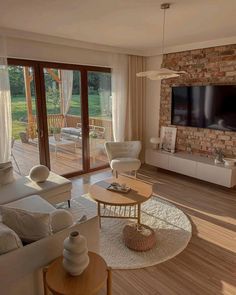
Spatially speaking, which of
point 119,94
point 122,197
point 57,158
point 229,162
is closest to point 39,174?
point 122,197

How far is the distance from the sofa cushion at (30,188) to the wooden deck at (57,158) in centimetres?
95

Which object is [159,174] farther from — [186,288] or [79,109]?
[186,288]

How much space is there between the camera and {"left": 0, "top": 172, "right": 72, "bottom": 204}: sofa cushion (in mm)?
3028

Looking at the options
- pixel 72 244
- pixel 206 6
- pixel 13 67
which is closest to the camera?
pixel 72 244

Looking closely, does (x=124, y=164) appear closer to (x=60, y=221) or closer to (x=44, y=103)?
(x=44, y=103)

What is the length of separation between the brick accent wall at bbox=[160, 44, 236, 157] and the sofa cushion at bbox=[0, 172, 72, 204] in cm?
279

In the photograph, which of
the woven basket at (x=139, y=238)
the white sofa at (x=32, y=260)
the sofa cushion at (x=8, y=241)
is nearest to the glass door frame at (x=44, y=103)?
the woven basket at (x=139, y=238)

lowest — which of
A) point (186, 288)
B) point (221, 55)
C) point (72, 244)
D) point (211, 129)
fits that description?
point (186, 288)

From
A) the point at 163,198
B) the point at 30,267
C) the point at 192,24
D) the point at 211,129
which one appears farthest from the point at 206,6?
the point at 30,267

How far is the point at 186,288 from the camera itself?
2189 mm

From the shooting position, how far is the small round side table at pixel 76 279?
1565mm

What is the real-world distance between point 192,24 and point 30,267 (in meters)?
3.41

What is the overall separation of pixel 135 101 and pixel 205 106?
1633 millimetres

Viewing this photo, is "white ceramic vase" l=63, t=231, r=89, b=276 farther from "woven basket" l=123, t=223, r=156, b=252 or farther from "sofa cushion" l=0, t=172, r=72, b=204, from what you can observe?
"sofa cushion" l=0, t=172, r=72, b=204
